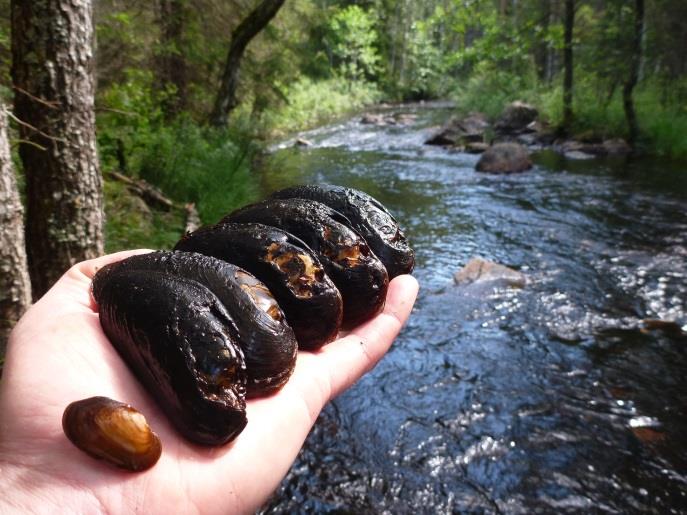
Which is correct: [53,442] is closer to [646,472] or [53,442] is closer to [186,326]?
[186,326]

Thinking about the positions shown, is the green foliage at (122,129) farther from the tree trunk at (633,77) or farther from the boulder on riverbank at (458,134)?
the tree trunk at (633,77)

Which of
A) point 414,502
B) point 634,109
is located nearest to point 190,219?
point 414,502

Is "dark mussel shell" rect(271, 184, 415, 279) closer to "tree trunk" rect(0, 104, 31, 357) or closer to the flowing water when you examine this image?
"tree trunk" rect(0, 104, 31, 357)

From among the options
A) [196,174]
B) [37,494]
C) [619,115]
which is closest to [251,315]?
[37,494]

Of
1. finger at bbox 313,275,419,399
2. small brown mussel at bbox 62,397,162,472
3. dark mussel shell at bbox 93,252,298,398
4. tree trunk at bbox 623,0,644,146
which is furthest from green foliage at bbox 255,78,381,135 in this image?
small brown mussel at bbox 62,397,162,472

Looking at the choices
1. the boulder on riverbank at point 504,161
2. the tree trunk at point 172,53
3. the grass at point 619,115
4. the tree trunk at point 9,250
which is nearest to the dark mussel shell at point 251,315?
the tree trunk at point 9,250
